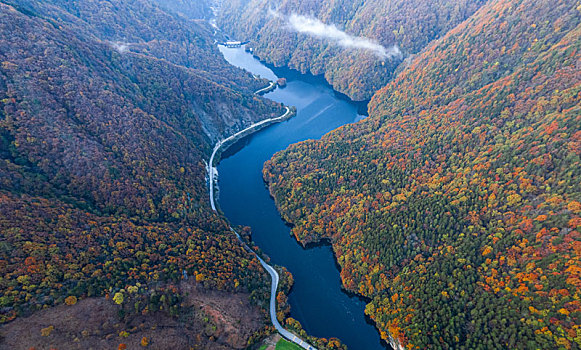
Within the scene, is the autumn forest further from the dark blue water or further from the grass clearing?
the dark blue water

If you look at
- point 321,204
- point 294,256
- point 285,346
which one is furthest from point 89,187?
point 321,204

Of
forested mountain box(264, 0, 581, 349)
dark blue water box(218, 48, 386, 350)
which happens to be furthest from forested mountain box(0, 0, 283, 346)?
forested mountain box(264, 0, 581, 349)

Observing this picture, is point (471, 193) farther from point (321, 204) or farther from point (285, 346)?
point (285, 346)

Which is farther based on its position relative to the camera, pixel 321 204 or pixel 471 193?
pixel 321 204

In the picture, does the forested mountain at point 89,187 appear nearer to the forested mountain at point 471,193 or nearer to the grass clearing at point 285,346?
the grass clearing at point 285,346

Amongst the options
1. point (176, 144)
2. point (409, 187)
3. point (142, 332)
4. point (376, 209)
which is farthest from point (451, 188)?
point (176, 144)

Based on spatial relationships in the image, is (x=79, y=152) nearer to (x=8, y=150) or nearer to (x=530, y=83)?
(x=8, y=150)

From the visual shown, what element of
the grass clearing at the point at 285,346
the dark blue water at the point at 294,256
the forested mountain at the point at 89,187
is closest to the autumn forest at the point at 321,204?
the forested mountain at the point at 89,187
